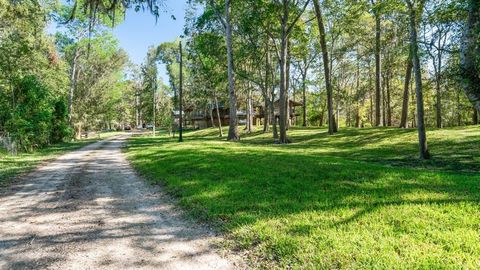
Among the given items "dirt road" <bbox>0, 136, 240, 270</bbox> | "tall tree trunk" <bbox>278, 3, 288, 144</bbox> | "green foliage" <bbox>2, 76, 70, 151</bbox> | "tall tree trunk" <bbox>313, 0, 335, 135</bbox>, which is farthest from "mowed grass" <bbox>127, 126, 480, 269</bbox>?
"tall tree trunk" <bbox>313, 0, 335, 135</bbox>

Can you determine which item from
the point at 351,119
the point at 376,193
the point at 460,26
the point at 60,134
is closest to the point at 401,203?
the point at 376,193

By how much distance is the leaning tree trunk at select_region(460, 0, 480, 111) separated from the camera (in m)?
8.36

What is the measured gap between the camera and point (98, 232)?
549cm

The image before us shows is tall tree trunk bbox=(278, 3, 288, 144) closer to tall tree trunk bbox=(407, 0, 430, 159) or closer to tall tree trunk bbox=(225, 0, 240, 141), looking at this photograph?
tall tree trunk bbox=(225, 0, 240, 141)

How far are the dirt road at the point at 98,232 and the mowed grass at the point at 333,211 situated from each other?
61 centimetres

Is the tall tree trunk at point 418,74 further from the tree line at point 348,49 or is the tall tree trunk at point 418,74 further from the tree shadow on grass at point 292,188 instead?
the tree shadow on grass at point 292,188

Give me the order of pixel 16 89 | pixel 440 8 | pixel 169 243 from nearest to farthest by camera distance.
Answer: pixel 169 243 < pixel 440 8 < pixel 16 89

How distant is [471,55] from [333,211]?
6080mm

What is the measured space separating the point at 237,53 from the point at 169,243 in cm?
2777

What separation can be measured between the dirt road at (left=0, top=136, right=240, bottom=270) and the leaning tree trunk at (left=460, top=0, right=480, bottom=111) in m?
7.89

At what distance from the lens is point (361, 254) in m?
4.11

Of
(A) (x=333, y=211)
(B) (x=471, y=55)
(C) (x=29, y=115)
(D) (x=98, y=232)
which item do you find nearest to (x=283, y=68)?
(B) (x=471, y=55)

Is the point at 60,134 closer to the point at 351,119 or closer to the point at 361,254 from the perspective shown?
the point at 361,254

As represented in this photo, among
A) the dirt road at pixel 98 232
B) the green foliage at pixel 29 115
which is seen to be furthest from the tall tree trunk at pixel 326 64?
the green foliage at pixel 29 115
